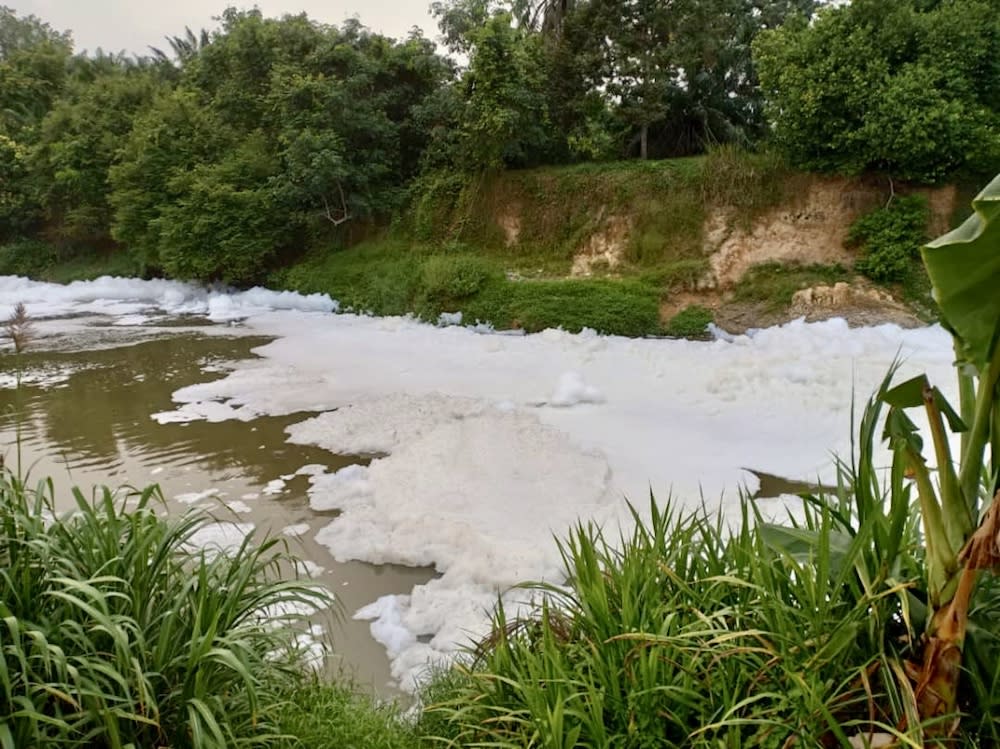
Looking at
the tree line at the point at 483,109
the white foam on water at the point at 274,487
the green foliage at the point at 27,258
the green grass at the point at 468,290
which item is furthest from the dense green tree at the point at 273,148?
the white foam on water at the point at 274,487

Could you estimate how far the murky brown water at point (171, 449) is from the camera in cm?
372

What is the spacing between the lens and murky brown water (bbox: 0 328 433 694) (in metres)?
3.72

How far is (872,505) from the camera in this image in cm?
154

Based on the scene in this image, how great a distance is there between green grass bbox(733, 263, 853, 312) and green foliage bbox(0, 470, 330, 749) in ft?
30.1

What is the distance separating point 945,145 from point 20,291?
20767 millimetres

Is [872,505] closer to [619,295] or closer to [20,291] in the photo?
[619,295]

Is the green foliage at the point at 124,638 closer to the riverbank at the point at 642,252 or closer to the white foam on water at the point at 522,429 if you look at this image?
the white foam on water at the point at 522,429

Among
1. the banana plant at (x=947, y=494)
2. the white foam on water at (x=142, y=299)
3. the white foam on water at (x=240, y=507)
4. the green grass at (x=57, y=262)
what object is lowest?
the white foam on water at (x=240, y=507)

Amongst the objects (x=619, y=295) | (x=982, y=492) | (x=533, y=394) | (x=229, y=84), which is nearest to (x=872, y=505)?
(x=982, y=492)

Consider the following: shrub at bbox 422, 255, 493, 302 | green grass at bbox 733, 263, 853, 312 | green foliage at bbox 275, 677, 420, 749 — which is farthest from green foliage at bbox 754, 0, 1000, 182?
green foliage at bbox 275, 677, 420, 749

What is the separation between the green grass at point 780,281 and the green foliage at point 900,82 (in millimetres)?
1571

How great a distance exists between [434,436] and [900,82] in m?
7.73

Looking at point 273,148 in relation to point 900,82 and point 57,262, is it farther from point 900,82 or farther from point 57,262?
point 900,82

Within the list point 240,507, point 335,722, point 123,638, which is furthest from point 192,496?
point 123,638
